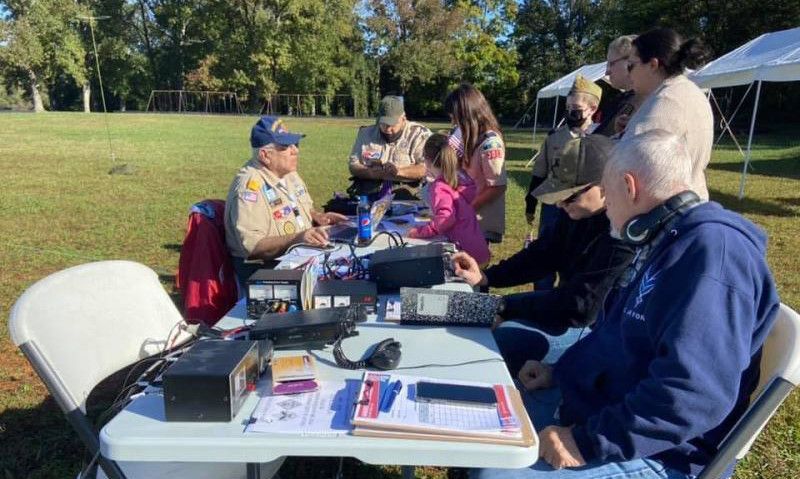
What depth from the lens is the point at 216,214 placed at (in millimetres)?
3105

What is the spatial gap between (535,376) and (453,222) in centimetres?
135

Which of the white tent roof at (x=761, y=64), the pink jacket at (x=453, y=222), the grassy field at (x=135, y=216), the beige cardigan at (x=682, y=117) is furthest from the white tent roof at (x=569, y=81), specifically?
the pink jacket at (x=453, y=222)

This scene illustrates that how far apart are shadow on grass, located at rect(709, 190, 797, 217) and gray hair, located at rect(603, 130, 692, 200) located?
8.04m

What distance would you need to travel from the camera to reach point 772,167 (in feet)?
45.4

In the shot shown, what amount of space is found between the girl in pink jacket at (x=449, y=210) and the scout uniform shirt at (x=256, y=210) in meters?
0.76

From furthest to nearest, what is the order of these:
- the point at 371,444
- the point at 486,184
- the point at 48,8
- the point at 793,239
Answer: the point at 48,8, the point at 793,239, the point at 486,184, the point at 371,444

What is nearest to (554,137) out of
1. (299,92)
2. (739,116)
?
(739,116)

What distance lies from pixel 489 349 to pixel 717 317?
70 centimetres

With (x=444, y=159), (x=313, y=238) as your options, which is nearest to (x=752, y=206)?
(x=444, y=159)

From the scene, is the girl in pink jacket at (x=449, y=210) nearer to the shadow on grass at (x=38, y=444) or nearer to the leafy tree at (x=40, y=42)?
the shadow on grass at (x=38, y=444)

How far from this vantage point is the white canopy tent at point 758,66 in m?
8.61

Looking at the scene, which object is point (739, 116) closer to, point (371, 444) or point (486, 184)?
point (486, 184)

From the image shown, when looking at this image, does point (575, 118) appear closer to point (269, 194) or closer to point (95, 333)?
point (269, 194)

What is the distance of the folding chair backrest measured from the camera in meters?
1.63
